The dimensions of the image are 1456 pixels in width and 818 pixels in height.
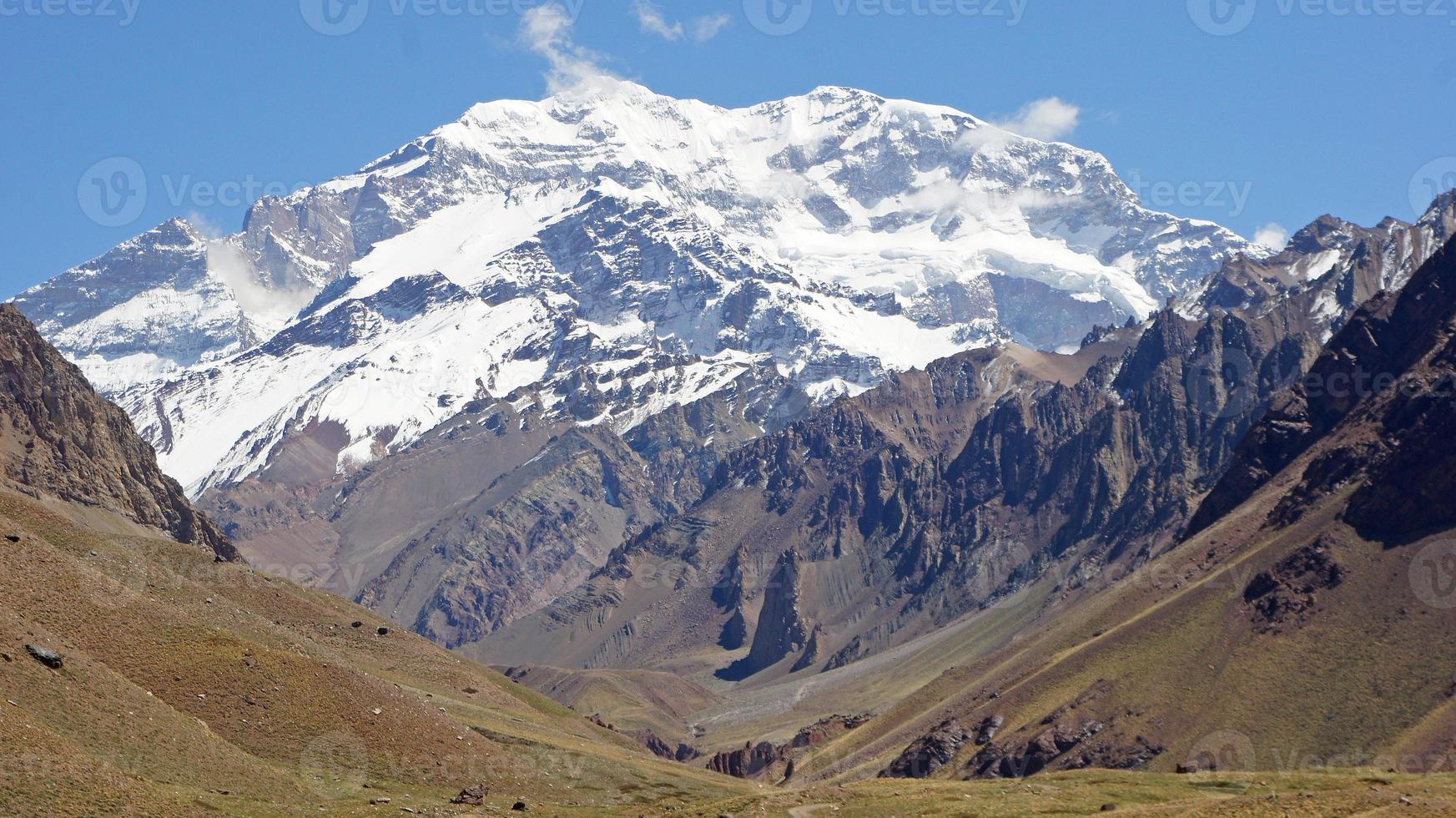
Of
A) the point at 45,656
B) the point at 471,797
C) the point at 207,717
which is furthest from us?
the point at 207,717

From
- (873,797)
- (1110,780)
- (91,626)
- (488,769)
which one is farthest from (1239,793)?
(91,626)

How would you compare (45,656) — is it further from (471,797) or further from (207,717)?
(471,797)

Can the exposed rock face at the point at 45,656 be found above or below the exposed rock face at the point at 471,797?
above

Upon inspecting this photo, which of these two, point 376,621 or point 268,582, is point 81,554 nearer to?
point 268,582

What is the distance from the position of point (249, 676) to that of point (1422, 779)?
88790 mm

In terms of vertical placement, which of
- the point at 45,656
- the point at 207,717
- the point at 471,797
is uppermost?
the point at 45,656

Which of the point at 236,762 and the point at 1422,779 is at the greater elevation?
the point at 1422,779

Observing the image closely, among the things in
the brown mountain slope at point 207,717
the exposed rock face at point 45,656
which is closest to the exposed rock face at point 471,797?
the brown mountain slope at point 207,717

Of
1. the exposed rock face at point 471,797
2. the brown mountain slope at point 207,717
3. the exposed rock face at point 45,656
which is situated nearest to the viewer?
the brown mountain slope at point 207,717

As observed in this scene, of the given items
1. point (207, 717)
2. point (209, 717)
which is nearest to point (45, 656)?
point (207, 717)

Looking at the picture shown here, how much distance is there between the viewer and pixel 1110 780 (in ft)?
412

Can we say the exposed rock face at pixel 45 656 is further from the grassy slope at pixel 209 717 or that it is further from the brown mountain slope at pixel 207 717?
the grassy slope at pixel 209 717

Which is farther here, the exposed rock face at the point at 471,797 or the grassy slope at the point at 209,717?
the exposed rock face at the point at 471,797

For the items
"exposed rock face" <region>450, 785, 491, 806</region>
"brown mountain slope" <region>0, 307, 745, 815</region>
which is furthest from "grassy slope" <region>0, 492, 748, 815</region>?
"exposed rock face" <region>450, 785, 491, 806</region>
